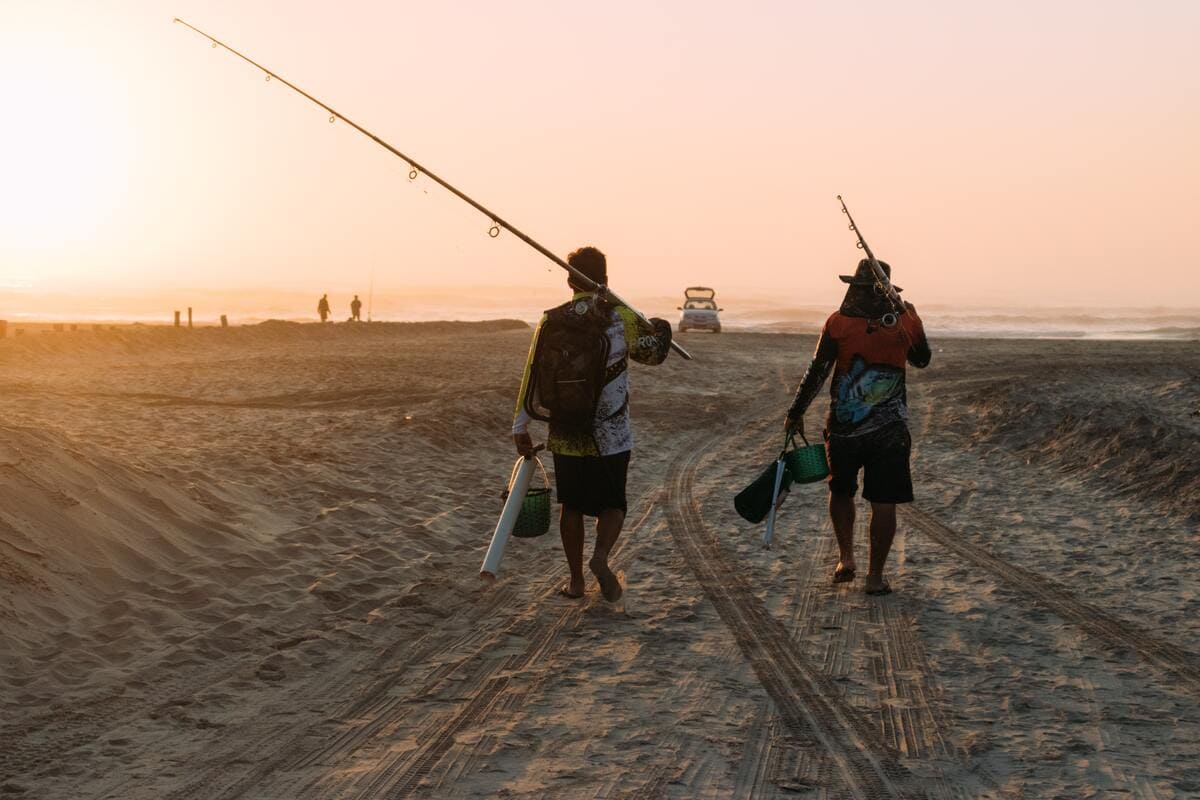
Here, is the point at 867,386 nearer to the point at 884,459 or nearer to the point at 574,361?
the point at 884,459

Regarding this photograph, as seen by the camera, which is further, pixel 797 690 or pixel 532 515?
pixel 532 515

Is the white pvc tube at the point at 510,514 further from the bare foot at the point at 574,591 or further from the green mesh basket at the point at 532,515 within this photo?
the bare foot at the point at 574,591

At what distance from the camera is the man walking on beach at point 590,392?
6.38 meters

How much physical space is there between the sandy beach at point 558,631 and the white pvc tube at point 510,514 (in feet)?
1.11

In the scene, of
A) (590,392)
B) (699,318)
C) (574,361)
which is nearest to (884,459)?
(590,392)

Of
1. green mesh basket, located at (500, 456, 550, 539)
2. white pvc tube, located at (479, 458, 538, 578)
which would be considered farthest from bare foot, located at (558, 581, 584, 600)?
white pvc tube, located at (479, 458, 538, 578)

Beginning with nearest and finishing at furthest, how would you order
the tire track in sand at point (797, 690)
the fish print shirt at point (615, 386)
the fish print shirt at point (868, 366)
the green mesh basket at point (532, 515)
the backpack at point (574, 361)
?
the tire track in sand at point (797, 690), the backpack at point (574, 361), the fish print shirt at point (615, 386), the fish print shirt at point (868, 366), the green mesh basket at point (532, 515)

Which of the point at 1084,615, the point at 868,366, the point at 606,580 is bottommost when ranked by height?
the point at 1084,615

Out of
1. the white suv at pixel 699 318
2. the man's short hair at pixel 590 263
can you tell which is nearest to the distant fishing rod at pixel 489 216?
the man's short hair at pixel 590 263

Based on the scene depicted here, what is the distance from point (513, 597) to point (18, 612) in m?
2.64

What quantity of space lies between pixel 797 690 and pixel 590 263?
2542mm

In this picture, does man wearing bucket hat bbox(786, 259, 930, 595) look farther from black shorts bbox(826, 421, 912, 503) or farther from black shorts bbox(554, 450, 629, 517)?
black shorts bbox(554, 450, 629, 517)

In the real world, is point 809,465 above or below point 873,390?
below

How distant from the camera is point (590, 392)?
6371 mm
